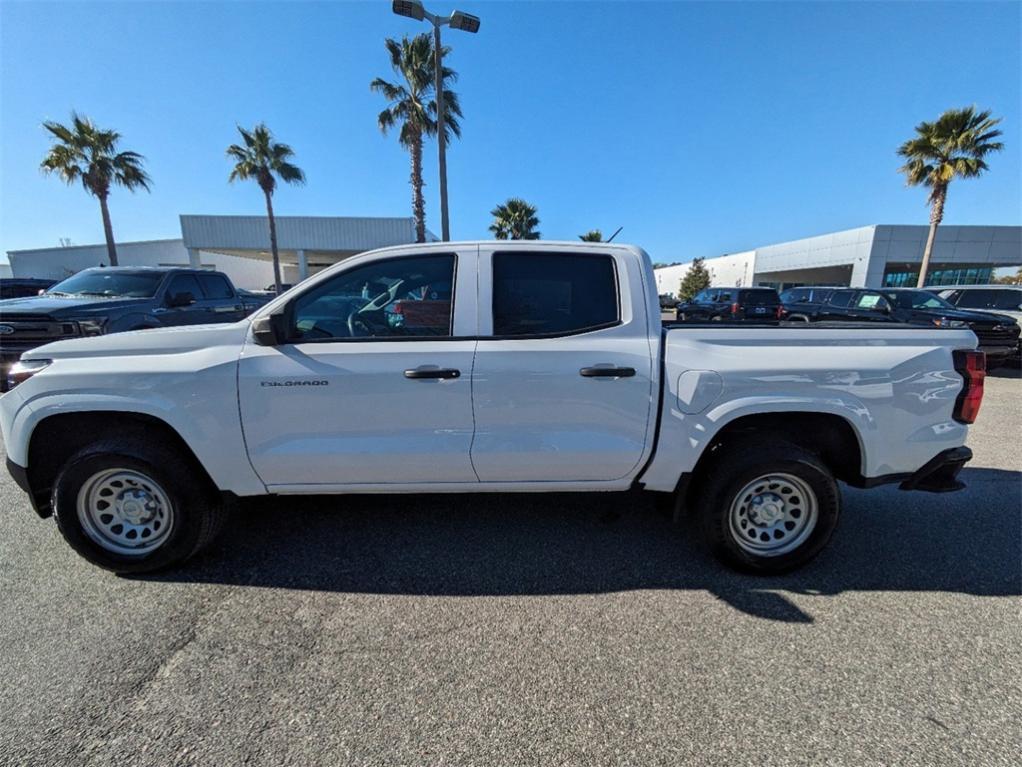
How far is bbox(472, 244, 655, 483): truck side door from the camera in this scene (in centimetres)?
245

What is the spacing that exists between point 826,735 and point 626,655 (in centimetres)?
77

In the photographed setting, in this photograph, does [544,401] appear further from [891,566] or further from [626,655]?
[891,566]

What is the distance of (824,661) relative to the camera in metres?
2.04

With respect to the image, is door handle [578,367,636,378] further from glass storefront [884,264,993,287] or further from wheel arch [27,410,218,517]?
glass storefront [884,264,993,287]

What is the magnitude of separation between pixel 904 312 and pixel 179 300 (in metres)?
14.5

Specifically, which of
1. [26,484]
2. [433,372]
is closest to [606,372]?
[433,372]

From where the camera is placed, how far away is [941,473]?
262 cm

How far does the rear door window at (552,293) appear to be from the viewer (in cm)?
259

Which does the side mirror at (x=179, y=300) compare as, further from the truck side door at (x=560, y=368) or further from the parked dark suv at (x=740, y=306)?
the parked dark suv at (x=740, y=306)

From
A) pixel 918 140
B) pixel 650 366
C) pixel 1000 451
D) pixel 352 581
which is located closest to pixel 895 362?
pixel 650 366

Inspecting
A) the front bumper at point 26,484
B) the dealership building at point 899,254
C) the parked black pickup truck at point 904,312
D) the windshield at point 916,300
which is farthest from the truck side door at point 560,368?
the dealership building at point 899,254

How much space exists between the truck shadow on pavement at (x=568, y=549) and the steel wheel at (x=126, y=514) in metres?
0.26

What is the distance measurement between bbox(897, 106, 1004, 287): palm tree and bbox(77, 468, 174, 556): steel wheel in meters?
28.9

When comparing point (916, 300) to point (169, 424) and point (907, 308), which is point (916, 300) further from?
point (169, 424)
